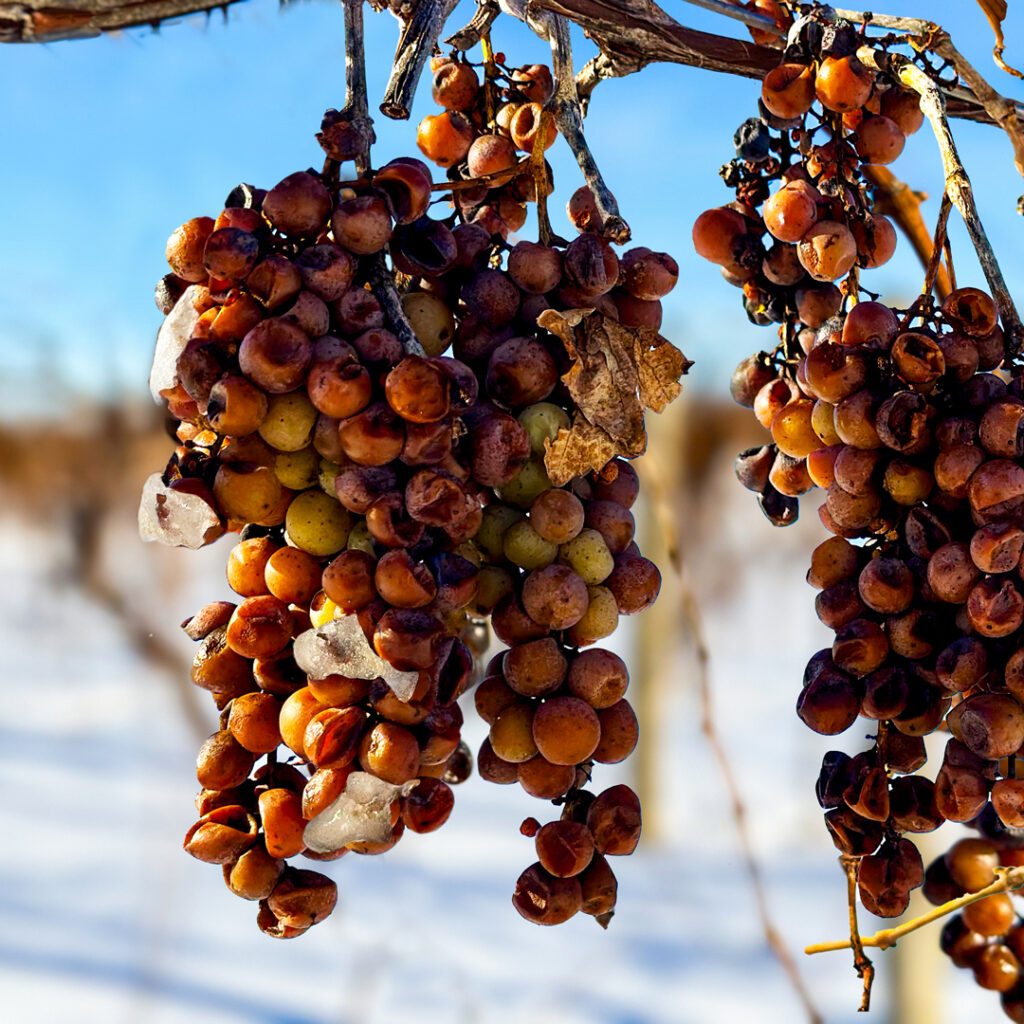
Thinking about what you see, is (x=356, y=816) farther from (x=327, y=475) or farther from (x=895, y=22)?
(x=895, y=22)

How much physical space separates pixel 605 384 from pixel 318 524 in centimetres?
15

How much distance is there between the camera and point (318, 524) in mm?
454

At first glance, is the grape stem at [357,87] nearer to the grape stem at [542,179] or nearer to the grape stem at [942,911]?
the grape stem at [542,179]

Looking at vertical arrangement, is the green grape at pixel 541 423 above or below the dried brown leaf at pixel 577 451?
above

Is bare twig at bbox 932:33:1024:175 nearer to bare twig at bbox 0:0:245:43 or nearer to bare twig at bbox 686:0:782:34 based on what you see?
bare twig at bbox 686:0:782:34

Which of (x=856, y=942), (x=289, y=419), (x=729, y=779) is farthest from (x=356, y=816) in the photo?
(x=729, y=779)

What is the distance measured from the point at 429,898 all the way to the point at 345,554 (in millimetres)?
2443

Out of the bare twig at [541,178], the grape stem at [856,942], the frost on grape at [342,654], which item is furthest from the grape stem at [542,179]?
the grape stem at [856,942]

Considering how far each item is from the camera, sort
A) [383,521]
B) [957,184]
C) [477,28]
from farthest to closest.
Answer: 1. [477,28]
2. [957,184]
3. [383,521]

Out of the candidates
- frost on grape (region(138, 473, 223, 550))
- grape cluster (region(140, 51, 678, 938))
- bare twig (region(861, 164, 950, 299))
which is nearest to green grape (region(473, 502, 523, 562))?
grape cluster (region(140, 51, 678, 938))

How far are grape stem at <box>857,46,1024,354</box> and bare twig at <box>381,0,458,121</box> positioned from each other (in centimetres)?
23

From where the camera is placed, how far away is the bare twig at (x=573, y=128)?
1.61 ft

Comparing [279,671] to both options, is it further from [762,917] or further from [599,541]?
[762,917]

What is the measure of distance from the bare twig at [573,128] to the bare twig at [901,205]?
0.26m
